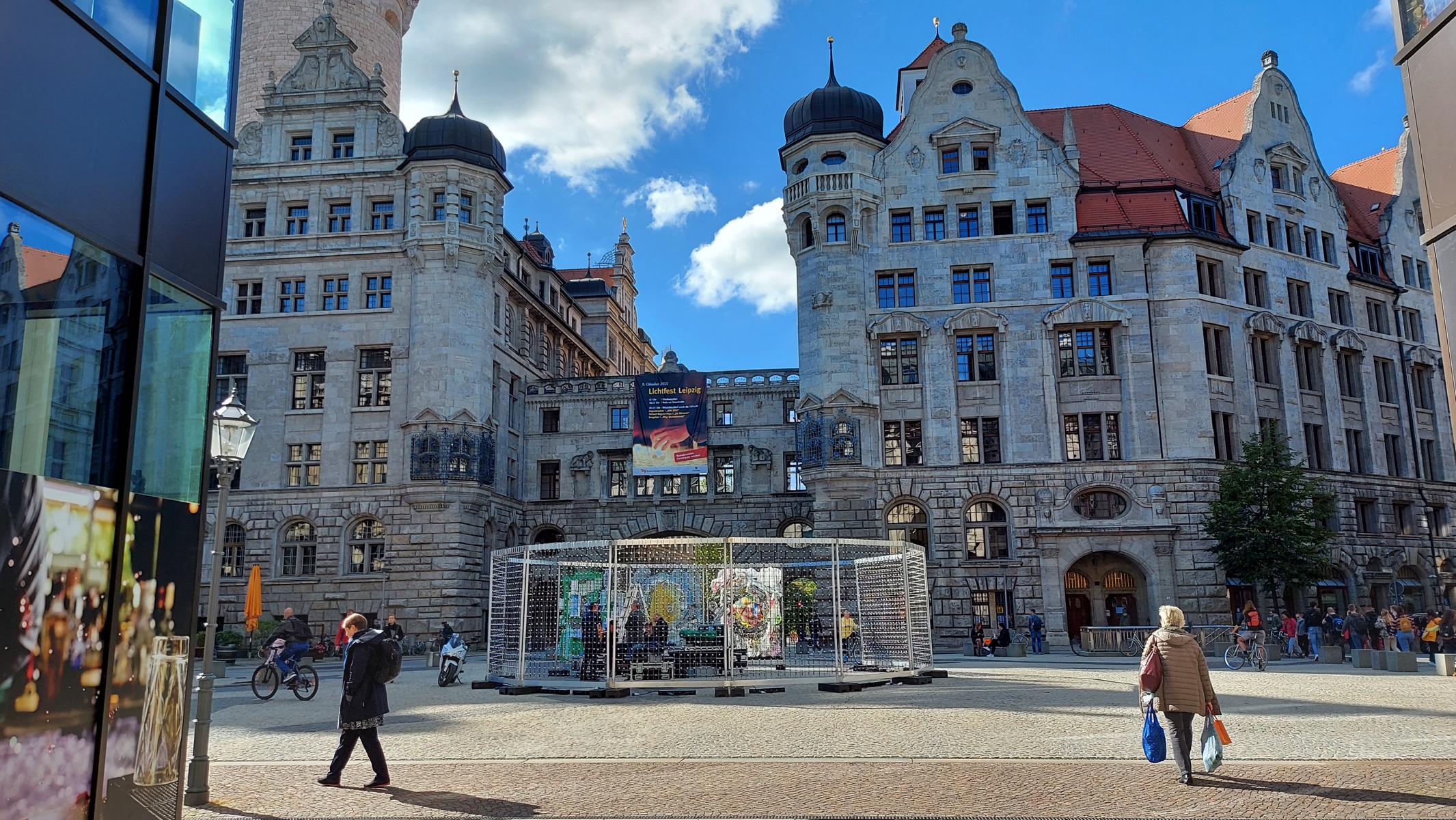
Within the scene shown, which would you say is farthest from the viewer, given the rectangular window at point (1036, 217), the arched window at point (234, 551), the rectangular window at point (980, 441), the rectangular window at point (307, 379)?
the rectangular window at point (307, 379)

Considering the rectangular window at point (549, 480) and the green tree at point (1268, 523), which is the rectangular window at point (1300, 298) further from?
the rectangular window at point (549, 480)

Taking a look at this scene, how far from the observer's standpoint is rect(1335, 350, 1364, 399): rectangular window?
47.3m

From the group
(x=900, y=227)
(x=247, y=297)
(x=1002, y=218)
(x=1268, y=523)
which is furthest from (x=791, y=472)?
(x=247, y=297)

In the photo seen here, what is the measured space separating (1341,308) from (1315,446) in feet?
22.0

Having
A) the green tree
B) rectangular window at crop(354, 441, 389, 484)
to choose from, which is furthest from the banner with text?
the green tree

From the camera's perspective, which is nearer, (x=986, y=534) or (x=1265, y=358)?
(x=986, y=534)

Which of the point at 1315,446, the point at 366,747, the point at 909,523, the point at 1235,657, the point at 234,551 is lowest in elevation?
the point at 1235,657

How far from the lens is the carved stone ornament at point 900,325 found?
43219 mm

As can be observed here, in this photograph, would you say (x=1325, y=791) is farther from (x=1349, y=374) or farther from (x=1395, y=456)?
(x=1395, y=456)

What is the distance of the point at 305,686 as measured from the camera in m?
22.8

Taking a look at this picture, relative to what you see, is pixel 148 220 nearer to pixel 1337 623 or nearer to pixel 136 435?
pixel 136 435

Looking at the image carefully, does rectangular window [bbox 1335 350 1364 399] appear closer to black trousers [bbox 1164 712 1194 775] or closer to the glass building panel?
black trousers [bbox 1164 712 1194 775]

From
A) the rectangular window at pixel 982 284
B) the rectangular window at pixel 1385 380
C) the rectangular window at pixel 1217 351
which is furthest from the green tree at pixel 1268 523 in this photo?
the rectangular window at pixel 1385 380

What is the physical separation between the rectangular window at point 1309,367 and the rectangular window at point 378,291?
39003 mm
